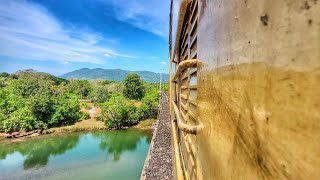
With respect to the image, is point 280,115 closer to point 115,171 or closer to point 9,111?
point 115,171

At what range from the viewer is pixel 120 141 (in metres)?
28.2

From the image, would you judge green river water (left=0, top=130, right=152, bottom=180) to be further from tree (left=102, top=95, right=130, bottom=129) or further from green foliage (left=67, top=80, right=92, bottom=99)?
Answer: green foliage (left=67, top=80, right=92, bottom=99)

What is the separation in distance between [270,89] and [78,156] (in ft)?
81.4

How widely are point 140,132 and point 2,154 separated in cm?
1406

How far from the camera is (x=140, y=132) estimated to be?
3138cm

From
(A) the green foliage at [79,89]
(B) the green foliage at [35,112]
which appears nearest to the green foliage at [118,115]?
(B) the green foliage at [35,112]

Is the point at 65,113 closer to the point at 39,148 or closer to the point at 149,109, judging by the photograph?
the point at 39,148

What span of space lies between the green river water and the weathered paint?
720 inches

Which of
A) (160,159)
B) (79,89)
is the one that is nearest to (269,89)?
(160,159)

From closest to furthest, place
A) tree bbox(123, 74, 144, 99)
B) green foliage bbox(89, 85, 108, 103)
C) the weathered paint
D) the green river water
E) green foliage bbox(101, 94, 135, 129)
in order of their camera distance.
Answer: the weathered paint → the green river water → green foliage bbox(101, 94, 135, 129) → green foliage bbox(89, 85, 108, 103) → tree bbox(123, 74, 144, 99)

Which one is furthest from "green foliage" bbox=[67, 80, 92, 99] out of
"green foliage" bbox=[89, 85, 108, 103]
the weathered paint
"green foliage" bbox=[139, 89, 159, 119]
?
the weathered paint

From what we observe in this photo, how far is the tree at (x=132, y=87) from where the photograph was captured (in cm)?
5181

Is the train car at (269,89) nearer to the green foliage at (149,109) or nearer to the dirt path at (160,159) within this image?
the dirt path at (160,159)

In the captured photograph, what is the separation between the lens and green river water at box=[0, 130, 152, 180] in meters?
18.7
